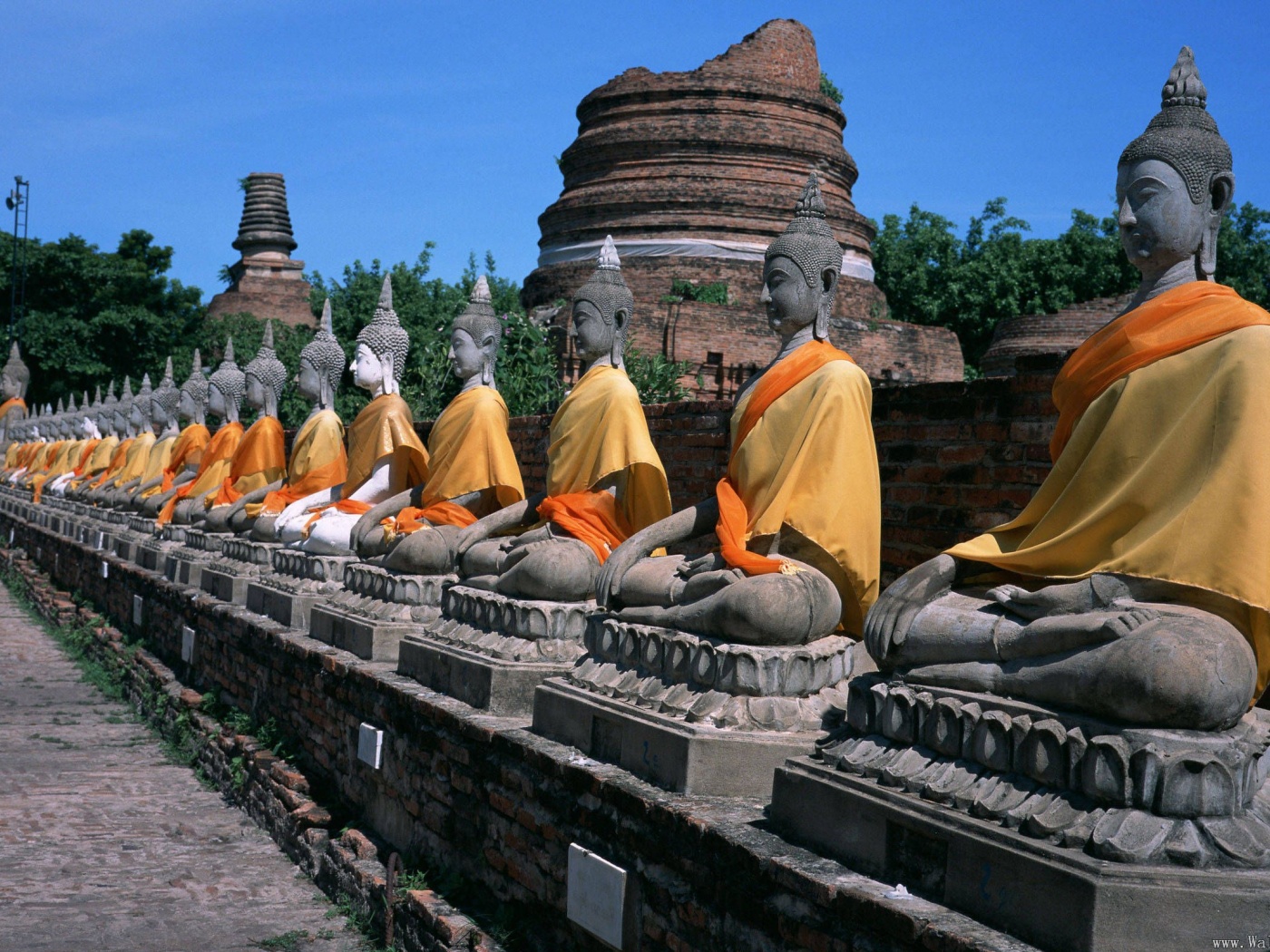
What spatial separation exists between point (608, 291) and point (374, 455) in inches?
99.6

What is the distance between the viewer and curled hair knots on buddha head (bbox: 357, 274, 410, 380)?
8367 millimetres

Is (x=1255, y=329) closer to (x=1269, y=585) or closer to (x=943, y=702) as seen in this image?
(x=1269, y=585)

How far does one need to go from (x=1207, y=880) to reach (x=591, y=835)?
6.30 ft

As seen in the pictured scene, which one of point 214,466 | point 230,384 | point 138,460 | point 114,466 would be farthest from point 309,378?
point 114,466

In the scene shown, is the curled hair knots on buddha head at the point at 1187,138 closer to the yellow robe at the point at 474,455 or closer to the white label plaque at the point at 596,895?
the white label plaque at the point at 596,895

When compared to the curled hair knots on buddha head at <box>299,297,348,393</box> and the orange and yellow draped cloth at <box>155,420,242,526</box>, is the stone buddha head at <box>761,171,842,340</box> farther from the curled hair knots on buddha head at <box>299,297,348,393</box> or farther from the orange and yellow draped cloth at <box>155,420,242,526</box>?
the orange and yellow draped cloth at <box>155,420,242,526</box>

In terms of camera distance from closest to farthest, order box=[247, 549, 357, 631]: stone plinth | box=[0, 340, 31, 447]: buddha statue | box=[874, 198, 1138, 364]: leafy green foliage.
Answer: box=[247, 549, 357, 631]: stone plinth < box=[874, 198, 1138, 364]: leafy green foliage < box=[0, 340, 31, 447]: buddha statue

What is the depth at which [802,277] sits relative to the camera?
4.53 meters

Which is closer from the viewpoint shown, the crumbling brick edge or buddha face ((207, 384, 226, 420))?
the crumbling brick edge

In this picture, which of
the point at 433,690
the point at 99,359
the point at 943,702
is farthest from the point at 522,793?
the point at 99,359

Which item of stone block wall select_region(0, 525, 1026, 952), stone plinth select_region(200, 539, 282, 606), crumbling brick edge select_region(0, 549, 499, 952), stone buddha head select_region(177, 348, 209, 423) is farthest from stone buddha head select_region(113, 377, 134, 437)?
stone block wall select_region(0, 525, 1026, 952)

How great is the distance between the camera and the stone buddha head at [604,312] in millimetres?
5773

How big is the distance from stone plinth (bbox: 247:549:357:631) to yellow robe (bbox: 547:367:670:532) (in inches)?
85.1

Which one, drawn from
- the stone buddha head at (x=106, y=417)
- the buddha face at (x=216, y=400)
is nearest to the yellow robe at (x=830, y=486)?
the buddha face at (x=216, y=400)
